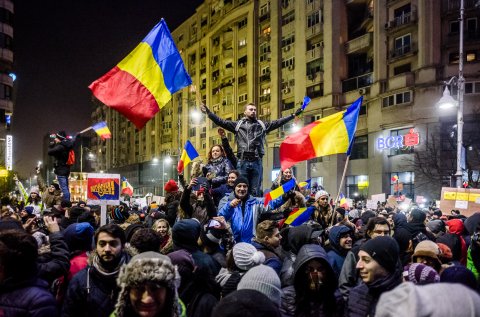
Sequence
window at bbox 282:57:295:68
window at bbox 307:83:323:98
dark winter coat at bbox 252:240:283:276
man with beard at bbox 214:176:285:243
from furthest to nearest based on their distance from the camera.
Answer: window at bbox 282:57:295:68
window at bbox 307:83:323:98
man with beard at bbox 214:176:285:243
dark winter coat at bbox 252:240:283:276

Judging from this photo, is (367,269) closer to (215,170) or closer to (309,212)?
(309,212)

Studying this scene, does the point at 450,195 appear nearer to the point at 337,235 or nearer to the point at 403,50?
the point at 337,235

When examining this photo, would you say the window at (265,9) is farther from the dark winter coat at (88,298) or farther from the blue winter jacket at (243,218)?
the dark winter coat at (88,298)

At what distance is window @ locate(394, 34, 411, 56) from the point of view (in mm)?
39875

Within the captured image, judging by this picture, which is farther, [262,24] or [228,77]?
[228,77]

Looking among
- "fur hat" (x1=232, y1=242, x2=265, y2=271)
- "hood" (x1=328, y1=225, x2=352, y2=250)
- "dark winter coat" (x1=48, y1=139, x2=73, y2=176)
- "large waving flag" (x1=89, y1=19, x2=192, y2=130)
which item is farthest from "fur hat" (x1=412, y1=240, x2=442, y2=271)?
"dark winter coat" (x1=48, y1=139, x2=73, y2=176)

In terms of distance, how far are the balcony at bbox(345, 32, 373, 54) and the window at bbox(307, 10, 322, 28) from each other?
182 inches

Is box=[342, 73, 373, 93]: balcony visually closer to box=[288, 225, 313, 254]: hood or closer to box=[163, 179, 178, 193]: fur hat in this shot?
box=[163, 179, 178, 193]: fur hat

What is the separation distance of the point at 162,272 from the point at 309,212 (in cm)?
424

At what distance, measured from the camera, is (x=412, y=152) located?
3900 cm

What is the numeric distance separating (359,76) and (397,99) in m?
6.16

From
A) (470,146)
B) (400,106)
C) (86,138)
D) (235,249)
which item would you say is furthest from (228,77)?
(86,138)

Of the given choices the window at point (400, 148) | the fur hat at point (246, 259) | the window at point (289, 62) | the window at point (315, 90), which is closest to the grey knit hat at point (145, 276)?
the fur hat at point (246, 259)

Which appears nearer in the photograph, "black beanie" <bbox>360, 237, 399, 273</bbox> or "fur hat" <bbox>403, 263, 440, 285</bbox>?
"black beanie" <bbox>360, 237, 399, 273</bbox>
